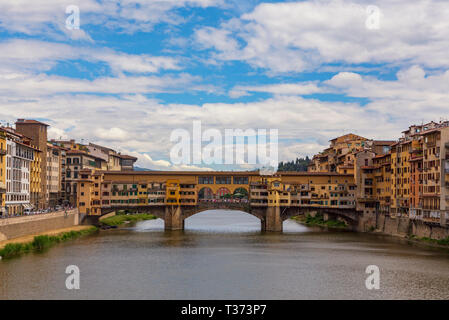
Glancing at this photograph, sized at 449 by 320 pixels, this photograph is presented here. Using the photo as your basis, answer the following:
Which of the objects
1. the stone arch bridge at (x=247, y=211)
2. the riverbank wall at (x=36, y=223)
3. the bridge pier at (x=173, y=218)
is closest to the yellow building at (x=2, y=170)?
the riverbank wall at (x=36, y=223)

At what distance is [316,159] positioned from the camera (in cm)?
13388

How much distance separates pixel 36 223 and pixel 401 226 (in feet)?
152

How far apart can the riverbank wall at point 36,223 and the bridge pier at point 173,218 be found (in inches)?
538

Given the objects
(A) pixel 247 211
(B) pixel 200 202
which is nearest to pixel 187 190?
(B) pixel 200 202

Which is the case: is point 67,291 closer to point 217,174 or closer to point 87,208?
point 87,208

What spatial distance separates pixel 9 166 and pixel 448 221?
53.6 meters

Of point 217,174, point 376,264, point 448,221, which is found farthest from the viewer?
point 217,174

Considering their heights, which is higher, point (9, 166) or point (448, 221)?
point (9, 166)

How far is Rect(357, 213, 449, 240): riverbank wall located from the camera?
221 ft

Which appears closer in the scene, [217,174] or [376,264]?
[376,264]

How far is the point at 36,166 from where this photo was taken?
302 feet

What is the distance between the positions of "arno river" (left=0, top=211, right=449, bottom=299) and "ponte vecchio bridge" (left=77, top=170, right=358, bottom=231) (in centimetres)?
1555

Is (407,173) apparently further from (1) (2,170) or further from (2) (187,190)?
(1) (2,170)
